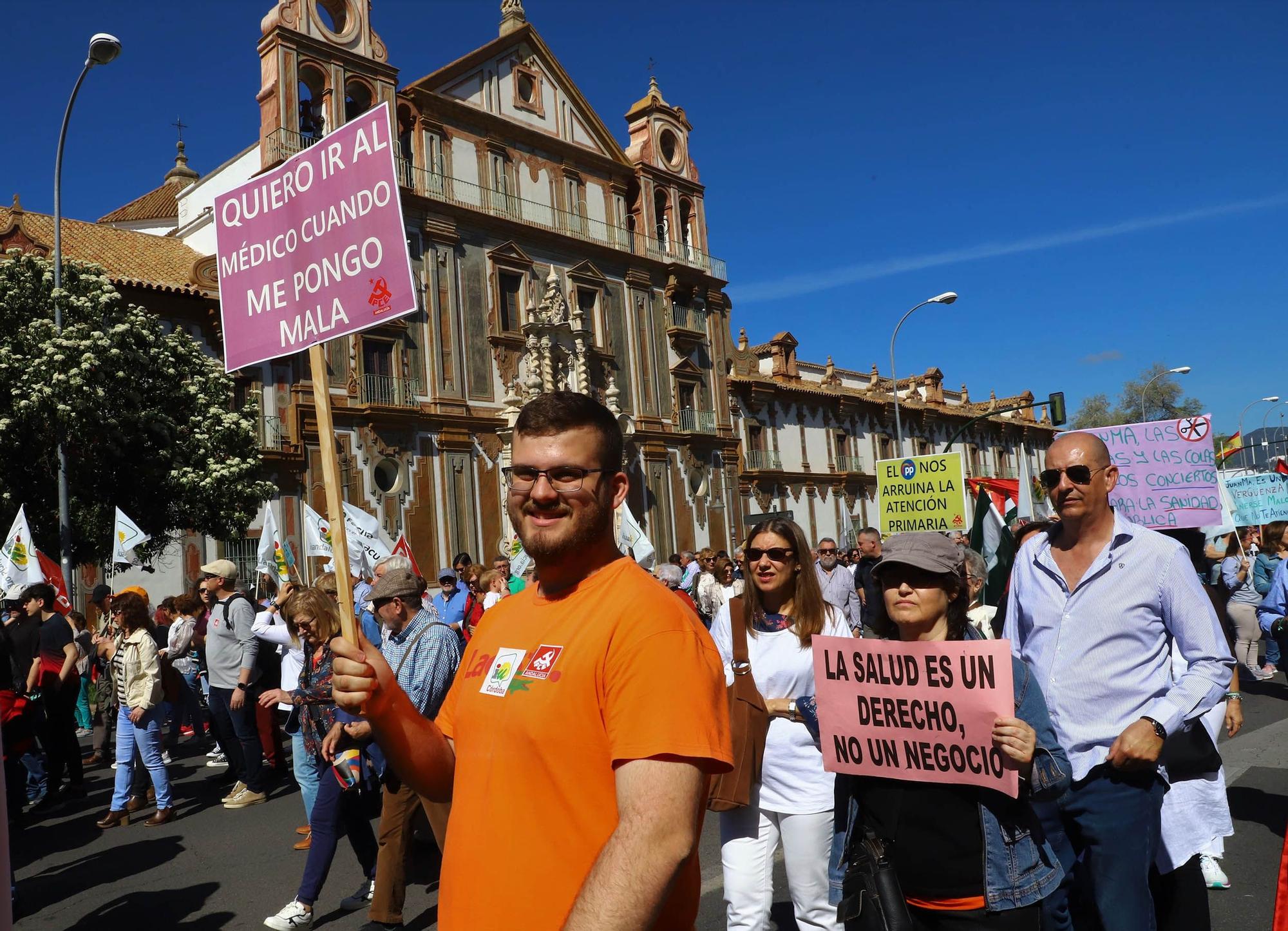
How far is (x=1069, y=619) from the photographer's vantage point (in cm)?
372

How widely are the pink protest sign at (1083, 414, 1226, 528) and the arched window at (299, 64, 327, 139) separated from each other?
21.7 m

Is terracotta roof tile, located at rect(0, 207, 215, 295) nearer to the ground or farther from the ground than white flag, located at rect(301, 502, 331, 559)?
farther from the ground

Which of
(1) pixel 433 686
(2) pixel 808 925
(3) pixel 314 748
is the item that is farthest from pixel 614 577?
(3) pixel 314 748

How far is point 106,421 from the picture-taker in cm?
Result: 1709

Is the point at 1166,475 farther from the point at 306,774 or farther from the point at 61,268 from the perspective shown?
the point at 61,268

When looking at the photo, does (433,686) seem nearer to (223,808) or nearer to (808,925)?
(808,925)

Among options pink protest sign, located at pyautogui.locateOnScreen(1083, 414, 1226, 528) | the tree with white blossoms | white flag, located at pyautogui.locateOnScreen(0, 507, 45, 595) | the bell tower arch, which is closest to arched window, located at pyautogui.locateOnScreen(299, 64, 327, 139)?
the bell tower arch

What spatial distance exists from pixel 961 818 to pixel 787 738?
138cm

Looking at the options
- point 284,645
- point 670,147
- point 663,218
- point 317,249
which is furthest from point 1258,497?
point 670,147

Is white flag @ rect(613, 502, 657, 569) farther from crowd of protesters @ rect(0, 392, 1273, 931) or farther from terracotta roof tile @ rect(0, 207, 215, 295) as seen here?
terracotta roof tile @ rect(0, 207, 215, 295)

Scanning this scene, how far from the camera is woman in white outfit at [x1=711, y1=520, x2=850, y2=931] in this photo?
422 centimetres

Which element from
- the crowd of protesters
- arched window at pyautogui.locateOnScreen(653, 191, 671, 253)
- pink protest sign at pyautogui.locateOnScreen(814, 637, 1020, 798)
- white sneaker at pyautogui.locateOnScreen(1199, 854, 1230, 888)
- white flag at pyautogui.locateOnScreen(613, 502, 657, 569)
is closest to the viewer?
the crowd of protesters

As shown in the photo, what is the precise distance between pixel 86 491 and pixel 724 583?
10.8 m

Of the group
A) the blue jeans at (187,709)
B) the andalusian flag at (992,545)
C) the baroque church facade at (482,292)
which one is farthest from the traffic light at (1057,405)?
the blue jeans at (187,709)
